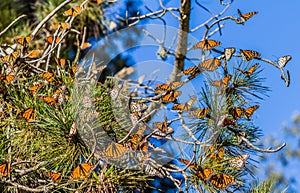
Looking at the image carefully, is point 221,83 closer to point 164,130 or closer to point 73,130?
point 164,130

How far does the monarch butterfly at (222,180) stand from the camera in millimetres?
752

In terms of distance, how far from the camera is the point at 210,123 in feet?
2.70

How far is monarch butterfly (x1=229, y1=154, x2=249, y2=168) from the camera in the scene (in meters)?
0.77

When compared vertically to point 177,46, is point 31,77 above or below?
below

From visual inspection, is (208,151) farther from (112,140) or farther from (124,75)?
(124,75)

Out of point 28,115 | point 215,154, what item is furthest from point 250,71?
point 28,115

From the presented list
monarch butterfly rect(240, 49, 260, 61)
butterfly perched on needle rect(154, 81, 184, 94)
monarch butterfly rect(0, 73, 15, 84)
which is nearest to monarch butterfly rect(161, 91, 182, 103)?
butterfly perched on needle rect(154, 81, 184, 94)

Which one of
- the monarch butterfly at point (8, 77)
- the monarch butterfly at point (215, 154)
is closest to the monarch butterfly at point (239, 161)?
the monarch butterfly at point (215, 154)

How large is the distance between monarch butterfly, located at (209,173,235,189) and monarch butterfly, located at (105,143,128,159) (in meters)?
0.13

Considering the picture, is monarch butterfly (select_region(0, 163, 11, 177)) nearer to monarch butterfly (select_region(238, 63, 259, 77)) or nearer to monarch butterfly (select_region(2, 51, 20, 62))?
monarch butterfly (select_region(2, 51, 20, 62))

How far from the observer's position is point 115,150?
0.75 metres

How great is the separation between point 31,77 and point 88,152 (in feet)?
0.62

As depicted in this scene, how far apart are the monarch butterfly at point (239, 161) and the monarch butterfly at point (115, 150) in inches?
6.3

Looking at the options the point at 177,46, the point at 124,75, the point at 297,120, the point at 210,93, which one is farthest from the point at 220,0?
the point at 297,120
